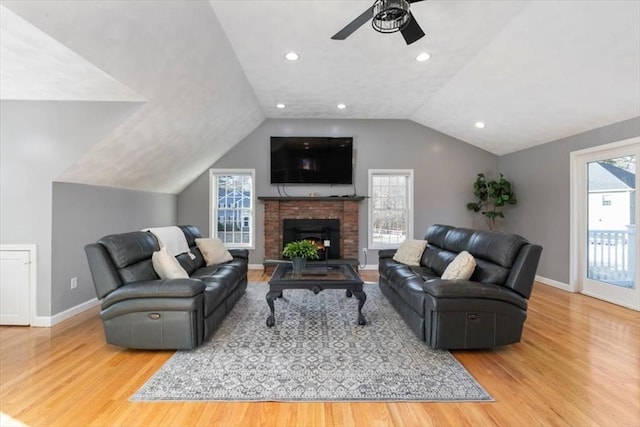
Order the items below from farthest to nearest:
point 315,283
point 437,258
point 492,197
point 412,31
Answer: point 492,197
point 437,258
point 315,283
point 412,31

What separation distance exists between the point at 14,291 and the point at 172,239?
1604 millimetres

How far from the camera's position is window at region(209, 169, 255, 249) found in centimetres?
648

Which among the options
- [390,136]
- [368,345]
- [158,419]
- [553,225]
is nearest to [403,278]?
[368,345]

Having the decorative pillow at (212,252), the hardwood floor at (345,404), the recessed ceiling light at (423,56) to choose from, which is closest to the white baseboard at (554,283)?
the hardwood floor at (345,404)

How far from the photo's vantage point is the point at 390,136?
21.2 ft

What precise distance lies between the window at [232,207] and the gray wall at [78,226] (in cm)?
196

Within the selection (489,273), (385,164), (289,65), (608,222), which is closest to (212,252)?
(289,65)

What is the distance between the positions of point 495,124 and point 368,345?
175 inches

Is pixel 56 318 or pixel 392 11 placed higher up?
pixel 392 11

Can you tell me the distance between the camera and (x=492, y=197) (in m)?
6.15

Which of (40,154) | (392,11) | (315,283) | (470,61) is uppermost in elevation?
(470,61)

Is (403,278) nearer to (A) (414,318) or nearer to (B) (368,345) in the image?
(A) (414,318)

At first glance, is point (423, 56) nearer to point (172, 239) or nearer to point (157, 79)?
point (157, 79)

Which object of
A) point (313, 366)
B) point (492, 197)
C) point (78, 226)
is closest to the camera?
point (313, 366)
